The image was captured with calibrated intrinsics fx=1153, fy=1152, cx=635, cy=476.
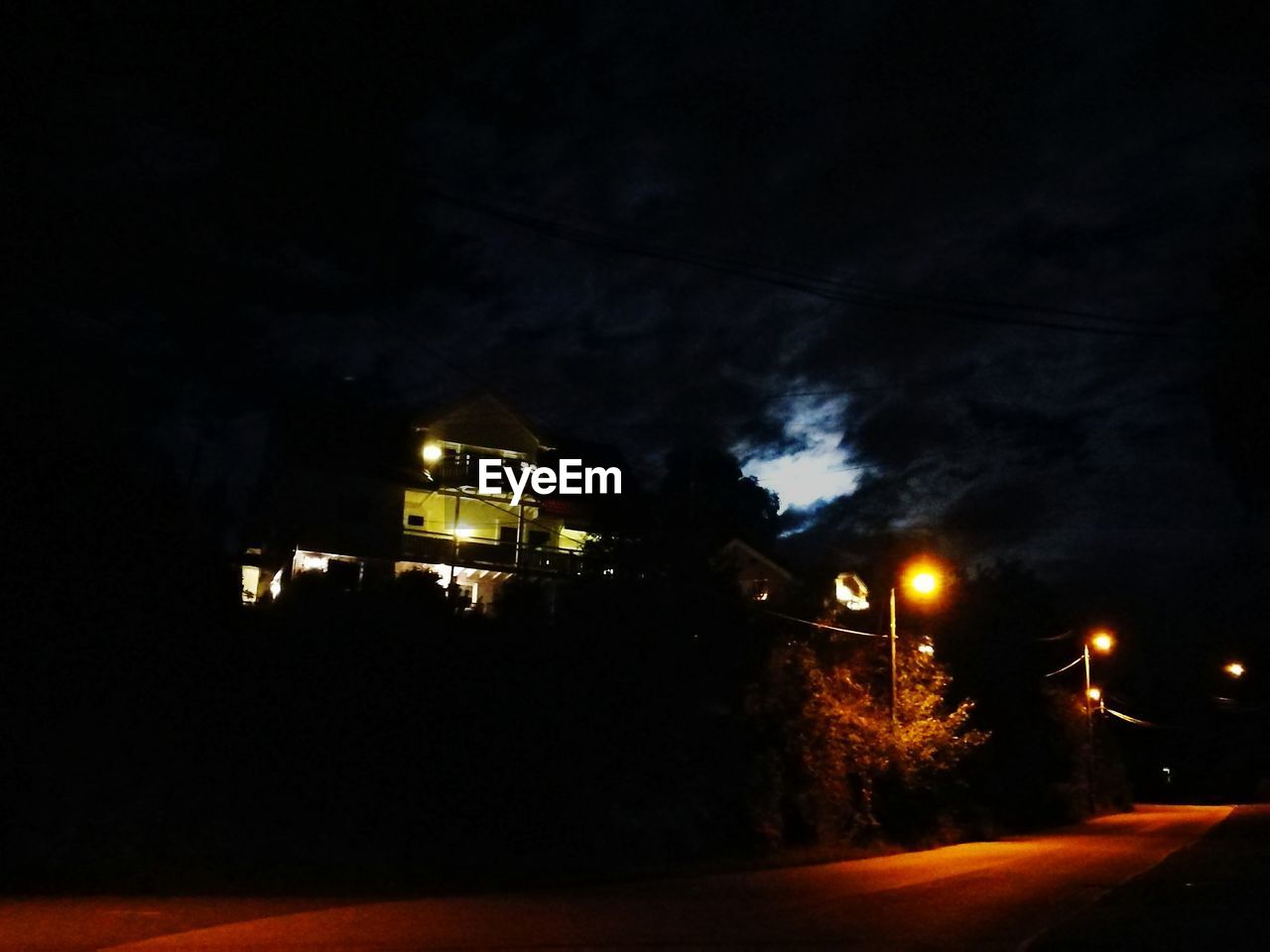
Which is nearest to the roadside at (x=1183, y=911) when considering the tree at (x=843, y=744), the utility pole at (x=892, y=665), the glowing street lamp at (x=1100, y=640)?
the tree at (x=843, y=744)

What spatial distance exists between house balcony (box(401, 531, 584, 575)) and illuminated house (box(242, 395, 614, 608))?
42 mm

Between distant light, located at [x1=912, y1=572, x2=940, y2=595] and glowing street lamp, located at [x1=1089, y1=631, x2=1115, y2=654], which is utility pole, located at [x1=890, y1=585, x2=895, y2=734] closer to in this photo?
distant light, located at [x1=912, y1=572, x2=940, y2=595]

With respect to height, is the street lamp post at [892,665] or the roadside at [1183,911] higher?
the street lamp post at [892,665]

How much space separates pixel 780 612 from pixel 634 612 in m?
5.60

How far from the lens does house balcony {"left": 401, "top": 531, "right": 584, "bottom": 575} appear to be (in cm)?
3709

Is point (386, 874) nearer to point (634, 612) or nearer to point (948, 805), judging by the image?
point (634, 612)

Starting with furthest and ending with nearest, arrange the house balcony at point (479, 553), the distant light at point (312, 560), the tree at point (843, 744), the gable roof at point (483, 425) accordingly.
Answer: the gable roof at point (483, 425) < the house balcony at point (479, 553) < the distant light at point (312, 560) < the tree at point (843, 744)

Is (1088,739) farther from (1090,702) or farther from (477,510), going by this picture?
(477,510)

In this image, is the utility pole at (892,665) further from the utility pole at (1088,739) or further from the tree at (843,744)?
the utility pole at (1088,739)

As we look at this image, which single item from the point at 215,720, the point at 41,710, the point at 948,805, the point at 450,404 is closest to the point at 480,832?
the point at 215,720

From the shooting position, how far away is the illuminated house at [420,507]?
3716 centimetres

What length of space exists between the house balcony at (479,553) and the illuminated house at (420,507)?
4 cm

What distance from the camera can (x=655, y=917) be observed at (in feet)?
43.2

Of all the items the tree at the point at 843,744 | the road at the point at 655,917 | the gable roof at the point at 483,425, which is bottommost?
the road at the point at 655,917
